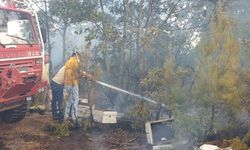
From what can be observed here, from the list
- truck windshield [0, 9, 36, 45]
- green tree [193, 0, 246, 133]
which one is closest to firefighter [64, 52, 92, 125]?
truck windshield [0, 9, 36, 45]

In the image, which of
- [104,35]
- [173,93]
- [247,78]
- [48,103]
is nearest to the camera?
[247,78]

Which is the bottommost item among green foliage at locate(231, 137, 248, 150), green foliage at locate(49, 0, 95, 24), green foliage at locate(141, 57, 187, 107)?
green foliage at locate(231, 137, 248, 150)

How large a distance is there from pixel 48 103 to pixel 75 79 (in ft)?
7.46

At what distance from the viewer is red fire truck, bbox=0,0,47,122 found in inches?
284

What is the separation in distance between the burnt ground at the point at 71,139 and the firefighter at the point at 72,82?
49cm

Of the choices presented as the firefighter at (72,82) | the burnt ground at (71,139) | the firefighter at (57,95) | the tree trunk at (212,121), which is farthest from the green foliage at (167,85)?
the firefighter at (57,95)

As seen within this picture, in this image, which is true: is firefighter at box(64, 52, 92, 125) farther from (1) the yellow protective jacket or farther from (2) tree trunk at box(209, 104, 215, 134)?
(2) tree trunk at box(209, 104, 215, 134)

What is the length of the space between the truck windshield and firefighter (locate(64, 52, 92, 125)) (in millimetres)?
1010

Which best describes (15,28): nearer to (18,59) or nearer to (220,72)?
(18,59)

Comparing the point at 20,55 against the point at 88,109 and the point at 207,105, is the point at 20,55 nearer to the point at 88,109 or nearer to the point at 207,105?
the point at 88,109

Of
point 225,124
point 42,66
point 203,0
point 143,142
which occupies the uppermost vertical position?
point 203,0

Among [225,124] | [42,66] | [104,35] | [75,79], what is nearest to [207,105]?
[225,124]

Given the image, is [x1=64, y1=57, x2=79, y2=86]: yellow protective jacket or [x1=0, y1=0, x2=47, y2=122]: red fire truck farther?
[x1=64, y1=57, x2=79, y2=86]: yellow protective jacket

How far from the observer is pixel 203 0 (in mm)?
11055
